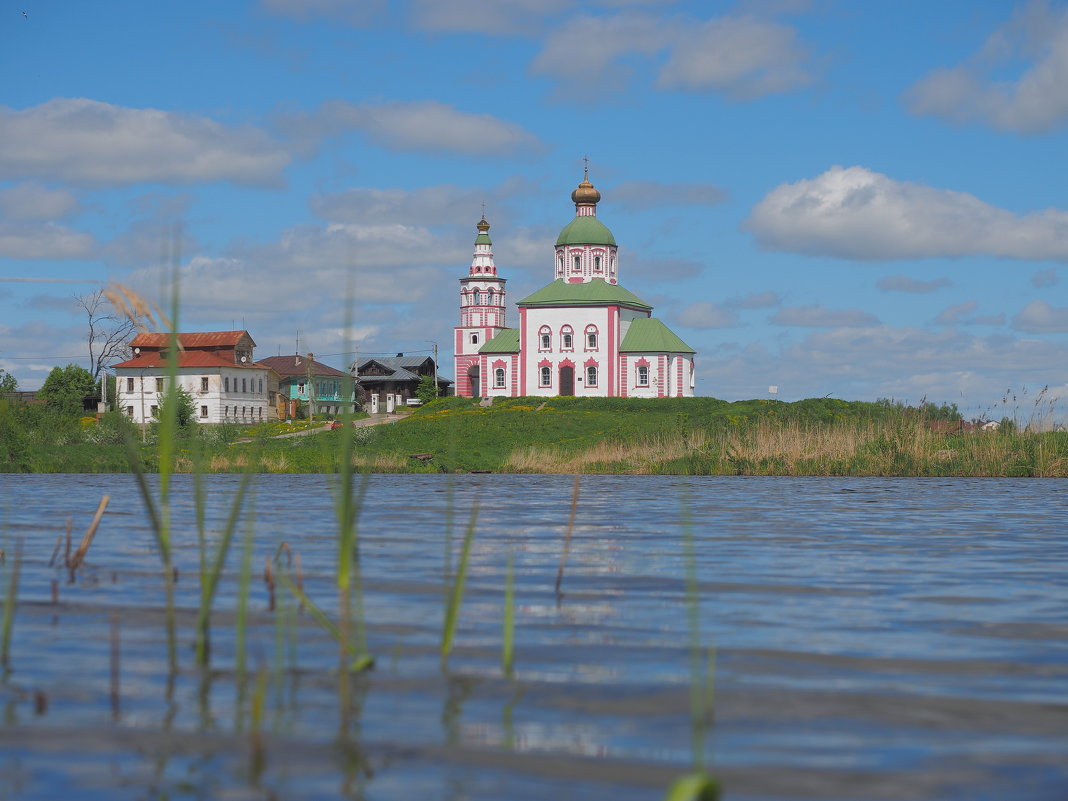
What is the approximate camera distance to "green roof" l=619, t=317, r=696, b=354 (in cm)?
7719

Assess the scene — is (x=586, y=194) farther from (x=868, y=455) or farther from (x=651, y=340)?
(x=868, y=455)

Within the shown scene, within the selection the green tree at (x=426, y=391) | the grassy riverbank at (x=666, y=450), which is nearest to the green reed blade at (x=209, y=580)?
the grassy riverbank at (x=666, y=450)

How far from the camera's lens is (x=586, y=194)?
281ft

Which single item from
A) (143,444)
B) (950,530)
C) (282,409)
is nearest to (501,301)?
(282,409)

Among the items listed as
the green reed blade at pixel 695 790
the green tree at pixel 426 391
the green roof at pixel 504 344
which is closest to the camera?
the green reed blade at pixel 695 790

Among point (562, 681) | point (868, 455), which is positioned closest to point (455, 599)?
point (562, 681)

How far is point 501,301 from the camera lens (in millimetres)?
95500

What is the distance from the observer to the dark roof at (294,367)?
102 m

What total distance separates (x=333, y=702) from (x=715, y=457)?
23.1m

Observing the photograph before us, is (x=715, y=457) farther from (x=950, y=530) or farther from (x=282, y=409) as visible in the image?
(x=282, y=409)

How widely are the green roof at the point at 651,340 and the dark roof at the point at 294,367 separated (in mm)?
30614

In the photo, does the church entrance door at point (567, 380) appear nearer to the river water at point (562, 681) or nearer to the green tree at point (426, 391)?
the green tree at point (426, 391)

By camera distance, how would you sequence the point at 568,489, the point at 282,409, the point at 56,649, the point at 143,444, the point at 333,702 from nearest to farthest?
1. the point at 333,702
2. the point at 56,649
3. the point at 568,489
4. the point at 143,444
5. the point at 282,409

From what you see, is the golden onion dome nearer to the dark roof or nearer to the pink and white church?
the pink and white church
